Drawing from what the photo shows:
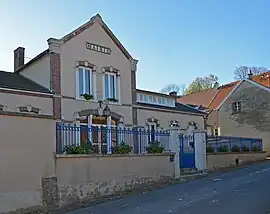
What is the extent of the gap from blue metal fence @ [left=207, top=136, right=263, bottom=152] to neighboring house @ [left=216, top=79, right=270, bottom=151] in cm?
938

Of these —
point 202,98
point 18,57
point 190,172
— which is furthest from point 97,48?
point 202,98

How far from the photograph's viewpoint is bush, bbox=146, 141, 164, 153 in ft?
60.9

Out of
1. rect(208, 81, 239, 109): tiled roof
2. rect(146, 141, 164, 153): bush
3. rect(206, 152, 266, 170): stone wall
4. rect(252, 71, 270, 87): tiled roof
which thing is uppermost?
rect(252, 71, 270, 87): tiled roof

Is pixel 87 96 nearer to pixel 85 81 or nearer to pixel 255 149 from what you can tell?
pixel 85 81

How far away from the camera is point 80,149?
1524 centimetres

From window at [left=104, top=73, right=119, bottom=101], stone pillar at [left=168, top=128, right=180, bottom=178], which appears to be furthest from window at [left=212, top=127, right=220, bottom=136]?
stone pillar at [left=168, top=128, right=180, bottom=178]

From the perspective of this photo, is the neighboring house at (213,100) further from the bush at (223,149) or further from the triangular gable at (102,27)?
the triangular gable at (102,27)

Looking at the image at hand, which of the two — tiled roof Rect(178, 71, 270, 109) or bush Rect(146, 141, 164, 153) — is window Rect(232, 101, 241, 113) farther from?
bush Rect(146, 141, 164, 153)

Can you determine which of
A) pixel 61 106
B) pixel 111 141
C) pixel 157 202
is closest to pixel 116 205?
pixel 157 202

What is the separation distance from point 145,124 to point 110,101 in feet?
12.0

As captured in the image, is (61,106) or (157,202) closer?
(157,202)

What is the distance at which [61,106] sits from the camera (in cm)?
2209

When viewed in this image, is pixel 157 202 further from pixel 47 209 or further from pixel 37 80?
pixel 37 80

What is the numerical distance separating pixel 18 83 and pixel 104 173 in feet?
28.8
